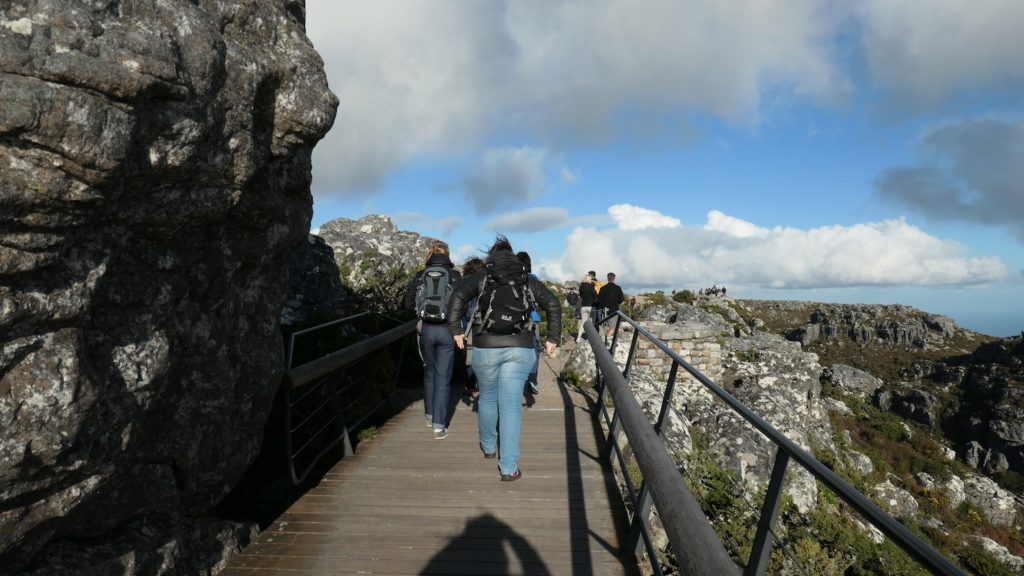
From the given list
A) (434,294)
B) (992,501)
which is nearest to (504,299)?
(434,294)

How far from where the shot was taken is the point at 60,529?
2.50 m

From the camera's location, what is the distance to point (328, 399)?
18.4 ft

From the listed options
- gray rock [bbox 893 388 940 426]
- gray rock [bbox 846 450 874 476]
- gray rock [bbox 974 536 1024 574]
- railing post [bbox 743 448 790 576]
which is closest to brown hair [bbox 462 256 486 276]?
railing post [bbox 743 448 790 576]

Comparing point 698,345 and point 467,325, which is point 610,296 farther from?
point 467,325

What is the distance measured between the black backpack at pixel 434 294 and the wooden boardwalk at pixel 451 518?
134 centimetres

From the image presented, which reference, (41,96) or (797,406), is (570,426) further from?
(797,406)

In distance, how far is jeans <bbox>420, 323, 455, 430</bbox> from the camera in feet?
19.3

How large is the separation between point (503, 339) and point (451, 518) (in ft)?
4.52

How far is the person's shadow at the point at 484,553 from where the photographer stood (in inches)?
133

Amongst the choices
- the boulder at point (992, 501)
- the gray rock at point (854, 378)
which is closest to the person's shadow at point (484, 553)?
the boulder at point (992, 501)

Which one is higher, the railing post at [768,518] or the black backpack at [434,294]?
the black backpack at [434,294]

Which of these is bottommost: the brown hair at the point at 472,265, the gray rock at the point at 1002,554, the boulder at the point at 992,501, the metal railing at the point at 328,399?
the boulder at the point at 992,501

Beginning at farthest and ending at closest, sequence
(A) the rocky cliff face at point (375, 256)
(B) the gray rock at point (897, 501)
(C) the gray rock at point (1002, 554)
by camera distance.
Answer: (C) the gray rock at point (1002, 554) < (B) the gray rock at point (897, 501) < (A) the rocky cliff face at point (375, 256)

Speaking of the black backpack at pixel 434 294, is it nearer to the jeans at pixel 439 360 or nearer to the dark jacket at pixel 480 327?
the jeans at pixel 439 360
